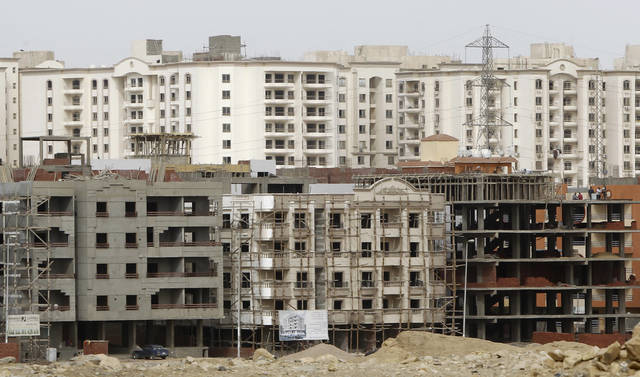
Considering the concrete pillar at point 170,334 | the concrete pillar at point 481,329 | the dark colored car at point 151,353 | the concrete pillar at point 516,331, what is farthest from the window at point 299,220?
the concrete pillar at point 516,331

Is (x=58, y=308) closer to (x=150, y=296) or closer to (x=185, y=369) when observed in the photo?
(x=150, y=296)

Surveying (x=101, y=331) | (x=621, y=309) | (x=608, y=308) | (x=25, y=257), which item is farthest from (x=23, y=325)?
(x=621, y=309)

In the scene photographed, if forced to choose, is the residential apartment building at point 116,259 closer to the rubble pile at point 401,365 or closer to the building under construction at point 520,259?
the rubble pile at point 401,365

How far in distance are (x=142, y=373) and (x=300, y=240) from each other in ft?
105

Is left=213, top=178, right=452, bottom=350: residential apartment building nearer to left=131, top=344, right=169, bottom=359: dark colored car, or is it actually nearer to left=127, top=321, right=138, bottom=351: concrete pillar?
left=127, top=321, right=138, bottom=351: concrete pillar

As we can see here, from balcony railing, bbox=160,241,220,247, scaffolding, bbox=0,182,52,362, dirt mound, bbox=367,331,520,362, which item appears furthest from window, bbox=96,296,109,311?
dirt mound, bbox=367,331,520,362

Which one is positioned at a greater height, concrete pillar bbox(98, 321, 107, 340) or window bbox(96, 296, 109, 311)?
window bbox(96, 296, 109, 311)

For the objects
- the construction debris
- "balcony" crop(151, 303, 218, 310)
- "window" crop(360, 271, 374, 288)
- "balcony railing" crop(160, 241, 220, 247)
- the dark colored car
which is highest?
"balcony railing" crop(160, 241, 220, 247)

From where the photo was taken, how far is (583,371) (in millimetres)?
77812

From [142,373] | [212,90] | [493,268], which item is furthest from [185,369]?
[212,90]

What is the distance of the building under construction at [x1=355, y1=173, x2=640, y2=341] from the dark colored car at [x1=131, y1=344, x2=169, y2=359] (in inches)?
833

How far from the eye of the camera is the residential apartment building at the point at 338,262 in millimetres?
115938

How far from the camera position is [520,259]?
124 meters

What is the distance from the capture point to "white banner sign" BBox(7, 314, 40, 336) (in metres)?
105
